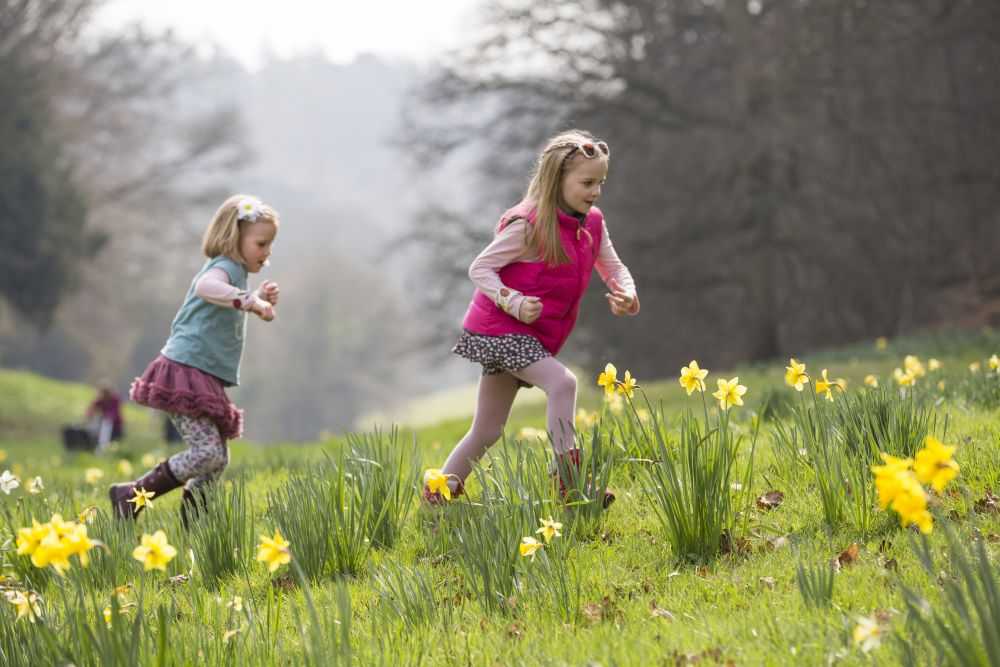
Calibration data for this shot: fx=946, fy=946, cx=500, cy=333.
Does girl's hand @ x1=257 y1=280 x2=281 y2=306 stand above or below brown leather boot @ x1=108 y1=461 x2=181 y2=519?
above

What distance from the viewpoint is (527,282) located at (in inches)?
159

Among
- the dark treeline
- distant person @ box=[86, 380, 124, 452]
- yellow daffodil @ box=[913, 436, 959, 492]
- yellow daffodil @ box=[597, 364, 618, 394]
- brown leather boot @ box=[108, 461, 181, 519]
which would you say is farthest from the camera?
distant person @ box=[86, 380, 124, 452]

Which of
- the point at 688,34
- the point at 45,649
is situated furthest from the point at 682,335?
the point at 45,649

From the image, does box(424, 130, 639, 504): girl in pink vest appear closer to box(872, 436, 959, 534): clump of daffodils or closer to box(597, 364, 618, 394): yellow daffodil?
box(597, 364, 618, 394): yellow daffodil

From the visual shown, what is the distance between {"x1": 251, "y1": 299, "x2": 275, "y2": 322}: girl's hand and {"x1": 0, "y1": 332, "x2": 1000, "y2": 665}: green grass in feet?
2.70

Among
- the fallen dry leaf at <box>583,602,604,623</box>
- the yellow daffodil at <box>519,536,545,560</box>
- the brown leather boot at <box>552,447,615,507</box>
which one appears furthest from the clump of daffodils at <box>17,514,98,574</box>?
the brown leather boot at <box>552,447,615,507</box>

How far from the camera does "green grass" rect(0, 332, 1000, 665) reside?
7.54ft

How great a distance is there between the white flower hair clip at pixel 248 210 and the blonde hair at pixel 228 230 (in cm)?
1

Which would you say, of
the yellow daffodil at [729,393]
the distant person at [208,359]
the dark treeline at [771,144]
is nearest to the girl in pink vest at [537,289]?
the yellow daffodil at [729,393]

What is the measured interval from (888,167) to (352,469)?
14.0 meters

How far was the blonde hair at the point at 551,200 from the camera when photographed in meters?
3.97

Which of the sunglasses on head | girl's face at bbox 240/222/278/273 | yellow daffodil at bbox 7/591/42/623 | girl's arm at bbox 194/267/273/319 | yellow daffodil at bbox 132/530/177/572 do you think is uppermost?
the sunglasses on head

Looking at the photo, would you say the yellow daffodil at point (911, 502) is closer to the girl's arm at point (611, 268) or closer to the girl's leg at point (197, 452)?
the girl's arm at point (611, 268)

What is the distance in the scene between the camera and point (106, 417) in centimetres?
1620
